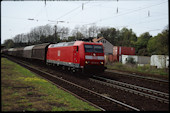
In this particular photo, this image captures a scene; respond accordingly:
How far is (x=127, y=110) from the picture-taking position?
702cm

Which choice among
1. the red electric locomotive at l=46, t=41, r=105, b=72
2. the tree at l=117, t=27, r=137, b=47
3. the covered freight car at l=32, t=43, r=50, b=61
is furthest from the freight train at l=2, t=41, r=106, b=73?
the tree at l=117, t=27, r=137, b=47

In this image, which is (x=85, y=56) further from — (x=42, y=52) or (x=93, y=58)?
(x=42, y=52)

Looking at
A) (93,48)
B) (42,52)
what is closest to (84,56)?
(93,48)

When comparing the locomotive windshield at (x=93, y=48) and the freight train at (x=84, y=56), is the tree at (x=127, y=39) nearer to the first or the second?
the freight train at (x=84, y=56)

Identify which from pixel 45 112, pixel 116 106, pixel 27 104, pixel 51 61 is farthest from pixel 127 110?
pixel 51 61

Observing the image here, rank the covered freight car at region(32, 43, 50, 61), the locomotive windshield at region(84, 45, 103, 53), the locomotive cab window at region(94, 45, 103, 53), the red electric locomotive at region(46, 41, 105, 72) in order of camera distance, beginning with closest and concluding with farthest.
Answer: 1. the red electric locomotive at region(46, 41, 105, 72)
2. the locomotive windshield at region(84, 45, 103, 53)
3. the locomotive cab window at region(94, 45, 103, 53)
4. the covered freight car at region(32, 43, 50, 61)

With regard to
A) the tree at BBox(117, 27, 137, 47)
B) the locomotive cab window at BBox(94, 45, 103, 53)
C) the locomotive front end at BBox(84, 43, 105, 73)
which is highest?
the tree at BBox(117, 27, 137, 47)

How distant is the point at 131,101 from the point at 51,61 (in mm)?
15221

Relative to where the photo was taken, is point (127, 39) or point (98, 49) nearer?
point (98, 49)

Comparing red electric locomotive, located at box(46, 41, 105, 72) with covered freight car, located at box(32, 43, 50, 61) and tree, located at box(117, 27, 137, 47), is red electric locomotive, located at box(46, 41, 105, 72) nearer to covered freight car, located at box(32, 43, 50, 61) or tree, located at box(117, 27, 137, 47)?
covered freight car, located at box(32, 43, 50, 61)

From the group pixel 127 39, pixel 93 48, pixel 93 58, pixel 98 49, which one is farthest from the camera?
pixel 127 39

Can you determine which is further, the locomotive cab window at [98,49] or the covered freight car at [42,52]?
the covered freight car at [42,52]

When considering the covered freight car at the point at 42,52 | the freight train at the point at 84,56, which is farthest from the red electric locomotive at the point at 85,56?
the covered freight car at the point at 42,52

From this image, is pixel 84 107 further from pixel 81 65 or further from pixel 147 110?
pixel 81 65
